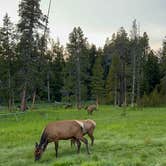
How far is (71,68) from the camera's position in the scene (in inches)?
3162

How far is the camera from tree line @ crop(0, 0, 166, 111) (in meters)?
54.3

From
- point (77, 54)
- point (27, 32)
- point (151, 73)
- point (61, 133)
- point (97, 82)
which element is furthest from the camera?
point (151, 73)

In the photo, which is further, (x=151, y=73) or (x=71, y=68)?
(x=151, y=73)

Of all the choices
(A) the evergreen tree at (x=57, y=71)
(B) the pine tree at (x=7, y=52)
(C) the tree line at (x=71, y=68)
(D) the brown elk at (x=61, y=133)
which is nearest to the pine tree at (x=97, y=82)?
(C) the tree line at (x=71, y=68)

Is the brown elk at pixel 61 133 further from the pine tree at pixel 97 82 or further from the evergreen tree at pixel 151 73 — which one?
the evergreen tree at pixel 151 73

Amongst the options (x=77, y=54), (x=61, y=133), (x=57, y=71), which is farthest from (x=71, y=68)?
(x=61, y=133)

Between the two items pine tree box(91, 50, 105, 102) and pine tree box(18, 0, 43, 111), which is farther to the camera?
pine tree box(91, 50, 105, 102)

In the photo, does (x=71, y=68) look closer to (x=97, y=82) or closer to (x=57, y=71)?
(x=97, y=82)

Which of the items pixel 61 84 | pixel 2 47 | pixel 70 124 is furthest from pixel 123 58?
pixel 70 124

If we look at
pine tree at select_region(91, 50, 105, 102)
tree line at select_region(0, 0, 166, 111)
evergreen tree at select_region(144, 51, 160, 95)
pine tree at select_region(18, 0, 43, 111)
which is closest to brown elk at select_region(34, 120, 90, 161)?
tree line at select_region(0, 0, 166, 111)

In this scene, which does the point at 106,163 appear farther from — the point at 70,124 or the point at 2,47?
the point at 2,47

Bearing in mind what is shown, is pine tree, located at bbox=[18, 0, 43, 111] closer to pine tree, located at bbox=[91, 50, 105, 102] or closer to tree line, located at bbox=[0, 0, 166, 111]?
tree line, located at bbox=[0, 0, 166, 111]

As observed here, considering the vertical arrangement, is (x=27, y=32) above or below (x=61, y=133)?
above

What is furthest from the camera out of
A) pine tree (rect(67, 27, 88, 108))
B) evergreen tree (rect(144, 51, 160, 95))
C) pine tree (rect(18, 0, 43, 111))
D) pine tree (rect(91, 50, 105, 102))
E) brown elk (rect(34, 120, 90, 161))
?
evergreen tree (rect(144, 51, 160, 95))
